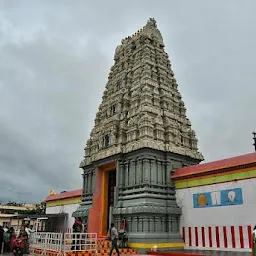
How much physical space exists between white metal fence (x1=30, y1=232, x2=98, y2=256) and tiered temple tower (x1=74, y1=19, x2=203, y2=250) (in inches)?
94.5

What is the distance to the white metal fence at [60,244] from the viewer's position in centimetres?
1330

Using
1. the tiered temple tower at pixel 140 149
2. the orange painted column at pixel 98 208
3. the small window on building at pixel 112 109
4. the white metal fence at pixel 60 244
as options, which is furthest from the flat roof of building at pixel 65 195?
the white metal fence at pixel 60 244

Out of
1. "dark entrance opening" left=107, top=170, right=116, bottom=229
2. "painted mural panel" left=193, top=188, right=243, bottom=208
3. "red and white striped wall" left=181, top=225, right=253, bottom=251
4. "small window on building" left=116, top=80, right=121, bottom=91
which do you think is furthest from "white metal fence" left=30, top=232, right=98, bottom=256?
"small window on building" left=116, top=80, right=121, bottom=91

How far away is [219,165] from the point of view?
15.6m

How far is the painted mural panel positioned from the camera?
14.5m

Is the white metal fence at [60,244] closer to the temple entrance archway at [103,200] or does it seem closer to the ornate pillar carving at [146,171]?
the temple entrance archway at [103,200]

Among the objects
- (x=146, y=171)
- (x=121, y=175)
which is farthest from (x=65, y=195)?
(x=146, y=171)

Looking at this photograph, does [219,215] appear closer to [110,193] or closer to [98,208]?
[110,193]

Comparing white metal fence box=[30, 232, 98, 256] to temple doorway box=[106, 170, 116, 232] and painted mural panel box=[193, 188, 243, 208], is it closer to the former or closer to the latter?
temple doorway box=[106, 170, 116, 232]

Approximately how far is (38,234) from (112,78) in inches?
480

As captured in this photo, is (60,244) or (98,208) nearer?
(60,244)

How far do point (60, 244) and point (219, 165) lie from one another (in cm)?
851

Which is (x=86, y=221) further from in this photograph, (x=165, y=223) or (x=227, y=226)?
(x=227, y=226)

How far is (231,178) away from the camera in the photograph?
14930 mm
